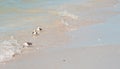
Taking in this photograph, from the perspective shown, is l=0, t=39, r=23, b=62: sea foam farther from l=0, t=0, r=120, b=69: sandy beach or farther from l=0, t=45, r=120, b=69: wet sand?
l=0, t=45, r=120, b=69: wet sand

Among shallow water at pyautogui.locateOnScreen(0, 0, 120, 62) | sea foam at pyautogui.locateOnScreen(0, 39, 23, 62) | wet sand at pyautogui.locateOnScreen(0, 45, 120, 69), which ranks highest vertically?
shallow water at pyautogui.locateOnScreen(0, 0, 120, 62)

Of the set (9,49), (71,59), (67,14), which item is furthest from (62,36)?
(67,14)

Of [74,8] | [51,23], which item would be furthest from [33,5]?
[51,23]

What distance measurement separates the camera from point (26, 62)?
5109 mm

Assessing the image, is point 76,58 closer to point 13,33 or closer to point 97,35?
point 97,35

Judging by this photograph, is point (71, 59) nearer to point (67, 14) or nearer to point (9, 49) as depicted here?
point (9, 49)

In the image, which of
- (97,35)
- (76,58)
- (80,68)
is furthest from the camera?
(97,35)

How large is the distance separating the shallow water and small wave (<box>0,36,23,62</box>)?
1.16ft

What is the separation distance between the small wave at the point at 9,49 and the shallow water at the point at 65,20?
0.35 metres

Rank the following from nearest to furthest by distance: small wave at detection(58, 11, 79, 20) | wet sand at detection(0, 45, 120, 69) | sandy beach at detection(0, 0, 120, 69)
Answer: wet sand at detection(0, 45, 120, 69), sandy beach at detection(0, 0, 120, 69), small wave at detection(58, 11, 79, 20)

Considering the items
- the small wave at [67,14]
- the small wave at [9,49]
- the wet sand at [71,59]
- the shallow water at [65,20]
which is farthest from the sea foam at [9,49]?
the small wave at [67,14]

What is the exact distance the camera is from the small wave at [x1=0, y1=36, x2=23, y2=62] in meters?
5.42

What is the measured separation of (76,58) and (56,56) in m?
0.33

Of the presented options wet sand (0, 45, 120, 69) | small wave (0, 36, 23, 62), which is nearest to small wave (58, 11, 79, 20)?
small wave (0, 36, 23, 62)
